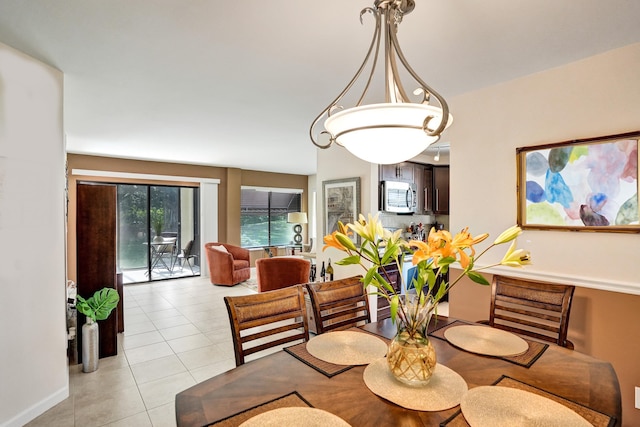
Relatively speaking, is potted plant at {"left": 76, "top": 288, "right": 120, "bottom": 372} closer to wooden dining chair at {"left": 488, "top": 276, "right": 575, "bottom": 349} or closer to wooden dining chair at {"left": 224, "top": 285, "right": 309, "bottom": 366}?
wooden dining chair at {"left": 224, "top": 285, "right": 309, "bottom": 366}

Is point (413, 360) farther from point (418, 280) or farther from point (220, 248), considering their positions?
point (220, 248)

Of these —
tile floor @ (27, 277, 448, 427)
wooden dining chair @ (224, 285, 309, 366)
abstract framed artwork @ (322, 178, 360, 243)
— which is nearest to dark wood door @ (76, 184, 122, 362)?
tile floor @ (27, 277, 448, 427)

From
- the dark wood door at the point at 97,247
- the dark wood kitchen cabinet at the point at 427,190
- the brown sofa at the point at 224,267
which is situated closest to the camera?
the dark wood door at the point at 97,247

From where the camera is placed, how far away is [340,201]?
14.3 ft

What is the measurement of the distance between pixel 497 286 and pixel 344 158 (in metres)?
2.63

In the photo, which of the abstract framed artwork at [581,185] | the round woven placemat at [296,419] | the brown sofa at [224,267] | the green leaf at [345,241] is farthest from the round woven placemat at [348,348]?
the brown sofa at [224,267]

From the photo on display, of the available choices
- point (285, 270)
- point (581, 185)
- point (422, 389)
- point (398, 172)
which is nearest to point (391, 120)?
point (422, 389)

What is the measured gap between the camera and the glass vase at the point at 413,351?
1.19 metres

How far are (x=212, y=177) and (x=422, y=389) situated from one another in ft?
22.7

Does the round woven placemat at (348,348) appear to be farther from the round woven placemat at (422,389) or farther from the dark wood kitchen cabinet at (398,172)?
the dark wood kitchen cabinet at (398,172)

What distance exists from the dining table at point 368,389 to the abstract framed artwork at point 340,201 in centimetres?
272

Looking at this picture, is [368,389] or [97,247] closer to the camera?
[368,389]

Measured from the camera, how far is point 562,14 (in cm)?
172

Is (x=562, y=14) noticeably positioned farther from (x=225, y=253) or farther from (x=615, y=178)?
(x=225, y=253)
